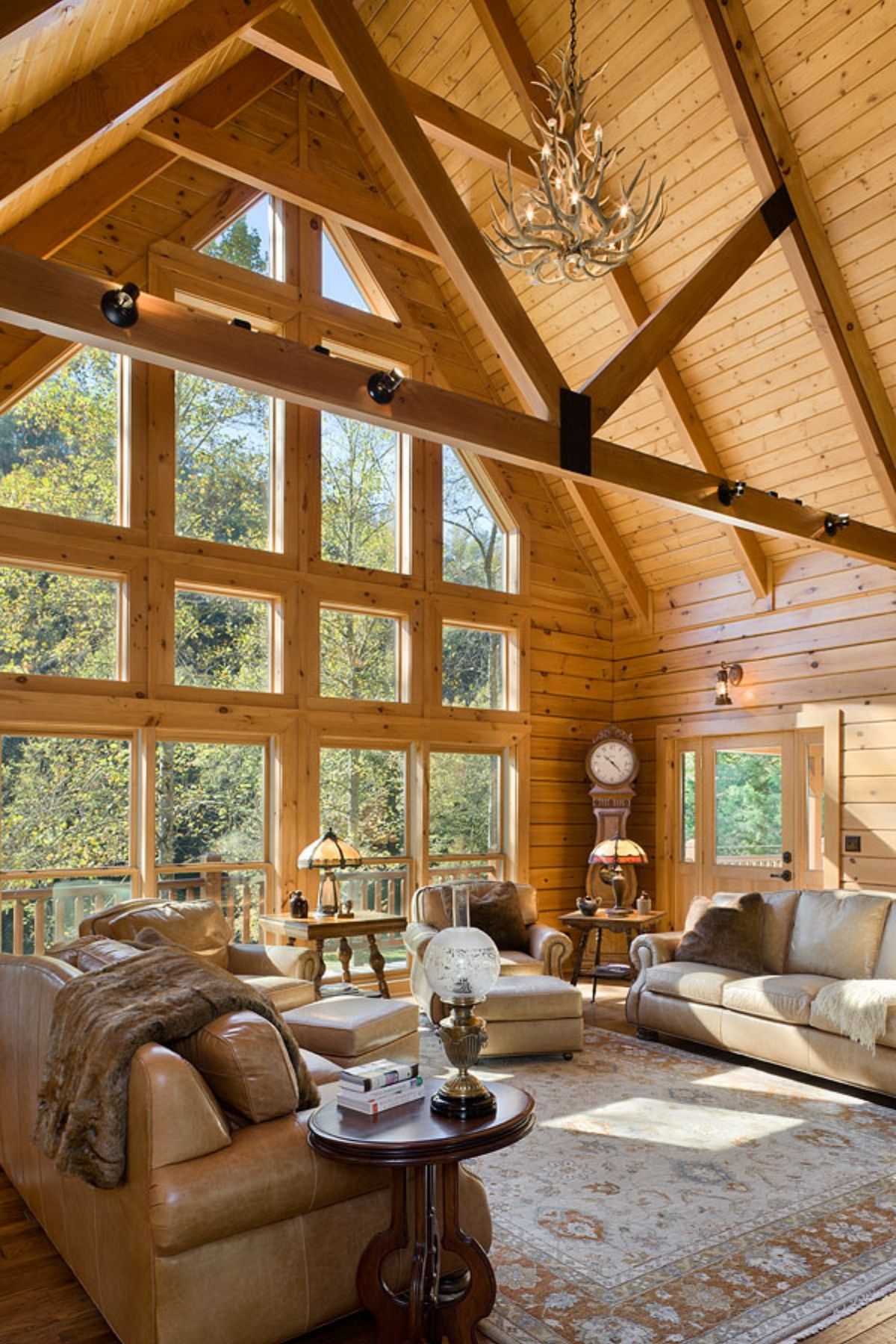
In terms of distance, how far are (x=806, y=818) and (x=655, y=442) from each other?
9.26ft

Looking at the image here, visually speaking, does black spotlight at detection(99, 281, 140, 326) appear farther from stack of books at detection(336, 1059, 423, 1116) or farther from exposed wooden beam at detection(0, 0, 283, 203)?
stack of books at detection(336, 1059, 423, 1116)

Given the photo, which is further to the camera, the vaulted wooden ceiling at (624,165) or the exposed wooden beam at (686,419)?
the exposed wooden beam at (686,419)

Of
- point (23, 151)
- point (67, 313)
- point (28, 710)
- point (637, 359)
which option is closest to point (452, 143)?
point (637, 359)

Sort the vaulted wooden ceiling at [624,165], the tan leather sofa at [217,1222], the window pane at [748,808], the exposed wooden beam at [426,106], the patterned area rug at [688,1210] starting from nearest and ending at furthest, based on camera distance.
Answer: the tan leather sofa at [217,1222]
the patterned area rug at [688,1210]
the vaulted wooden ceiling at [624,165]
the exposed wooden beam at [426,106]
the window pane at [748,808]

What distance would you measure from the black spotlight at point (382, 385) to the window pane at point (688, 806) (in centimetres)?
471

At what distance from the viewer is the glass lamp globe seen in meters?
2.54

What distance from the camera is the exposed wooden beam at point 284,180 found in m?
5.62

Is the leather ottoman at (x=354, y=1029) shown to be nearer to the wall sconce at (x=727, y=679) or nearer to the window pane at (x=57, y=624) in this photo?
the window pane at (x=57, y=624)

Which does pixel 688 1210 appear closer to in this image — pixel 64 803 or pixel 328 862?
pixel 328 862

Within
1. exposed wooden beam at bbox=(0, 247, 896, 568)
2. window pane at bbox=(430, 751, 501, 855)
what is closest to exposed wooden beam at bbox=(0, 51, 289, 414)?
exposed wooden beam at bbox=(0, 247, 896, 568)

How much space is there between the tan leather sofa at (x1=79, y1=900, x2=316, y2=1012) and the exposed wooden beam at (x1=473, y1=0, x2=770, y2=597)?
3.62 m

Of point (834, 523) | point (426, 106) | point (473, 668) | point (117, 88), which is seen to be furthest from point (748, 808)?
point (117, 88)

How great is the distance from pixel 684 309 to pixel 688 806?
402cm

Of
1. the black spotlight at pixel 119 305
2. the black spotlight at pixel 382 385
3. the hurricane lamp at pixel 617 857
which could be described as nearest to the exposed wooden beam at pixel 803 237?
the hurricane lamp at pixel 617 857
